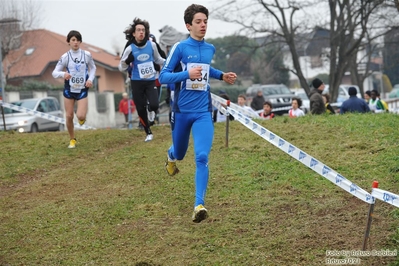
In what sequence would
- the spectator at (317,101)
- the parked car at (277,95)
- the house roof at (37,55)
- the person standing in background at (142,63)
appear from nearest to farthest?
1. the person standing in background at (142,63)
2. the spectator at (317,101)
3. the parked car at (277,95)
4. the house roof at (37,55)

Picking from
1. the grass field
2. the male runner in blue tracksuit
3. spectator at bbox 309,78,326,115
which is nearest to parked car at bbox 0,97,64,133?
spectator at bbox 309,78,326,115

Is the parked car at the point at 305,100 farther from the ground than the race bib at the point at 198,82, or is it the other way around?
the race bib at the point at 198,82

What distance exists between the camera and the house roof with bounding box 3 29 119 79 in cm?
5046

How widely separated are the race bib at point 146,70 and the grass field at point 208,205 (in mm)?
1413

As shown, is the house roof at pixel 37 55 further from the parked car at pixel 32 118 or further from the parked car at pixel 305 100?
the parked car at pixel 32 118

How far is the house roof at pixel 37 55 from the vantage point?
166 feet

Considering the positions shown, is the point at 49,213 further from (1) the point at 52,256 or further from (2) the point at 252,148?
(2) the point at 252,148

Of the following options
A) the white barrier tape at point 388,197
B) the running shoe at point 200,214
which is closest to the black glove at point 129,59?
the running shoe at point 200,214

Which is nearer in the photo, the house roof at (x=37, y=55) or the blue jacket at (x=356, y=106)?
the blue jacket at (x=356, y=106)

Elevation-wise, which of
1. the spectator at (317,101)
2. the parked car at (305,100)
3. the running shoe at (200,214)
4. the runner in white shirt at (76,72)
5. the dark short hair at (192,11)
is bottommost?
the parked car at (305,100)

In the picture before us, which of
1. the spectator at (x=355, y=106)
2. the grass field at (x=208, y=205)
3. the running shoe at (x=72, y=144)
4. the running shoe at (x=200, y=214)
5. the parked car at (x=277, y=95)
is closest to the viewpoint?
the grass field at (x=208, y=205)

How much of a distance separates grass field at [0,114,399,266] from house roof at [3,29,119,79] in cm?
3916

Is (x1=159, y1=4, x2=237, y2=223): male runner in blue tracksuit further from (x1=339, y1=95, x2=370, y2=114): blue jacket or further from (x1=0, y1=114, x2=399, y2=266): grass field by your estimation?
(x1=339, y1=95, x2=370, y2=114): blue jacket

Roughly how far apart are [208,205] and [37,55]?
168 feet
